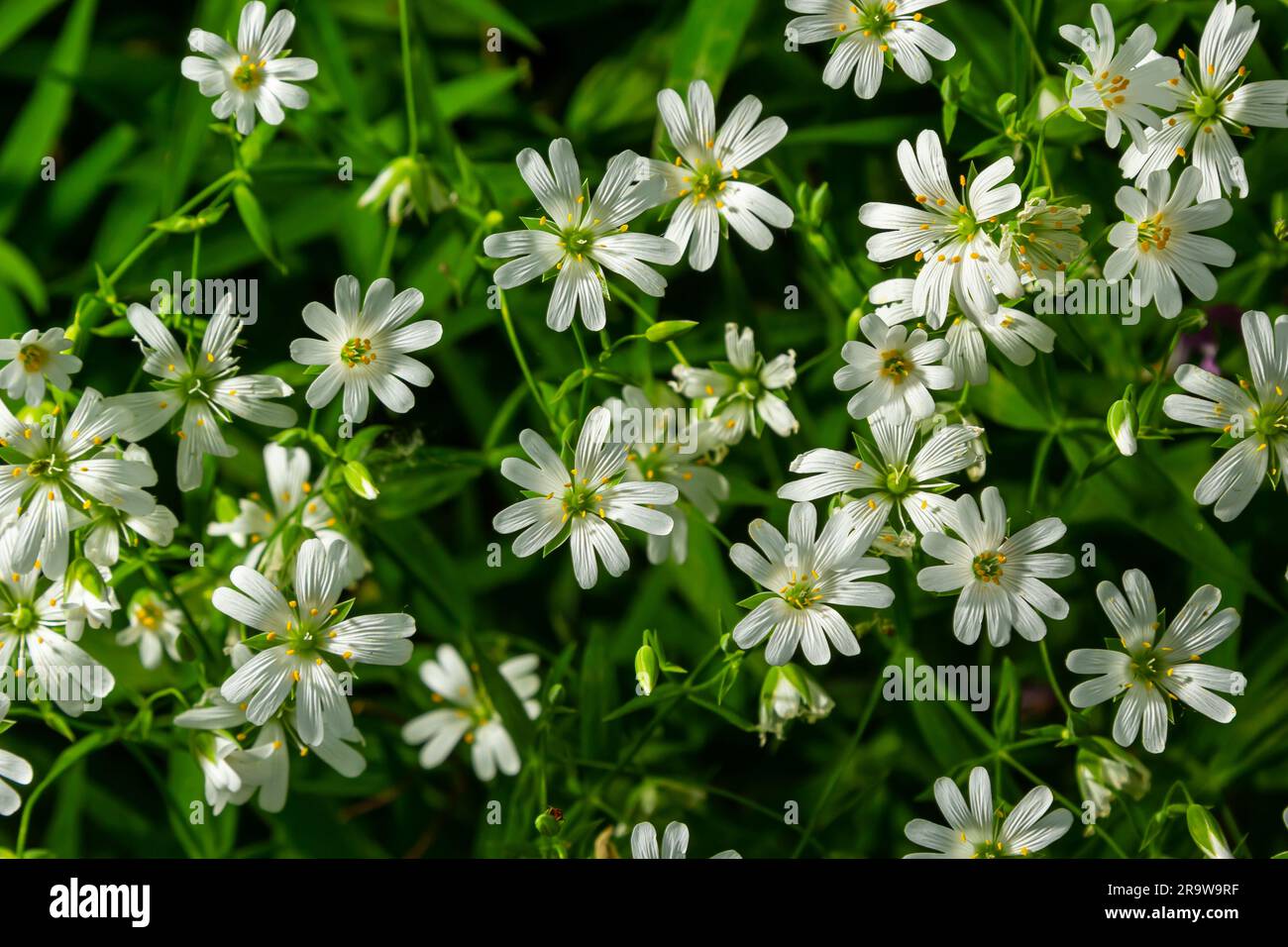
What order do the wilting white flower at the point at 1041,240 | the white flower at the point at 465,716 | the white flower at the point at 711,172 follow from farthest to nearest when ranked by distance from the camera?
1. the white flower at the point at 465,716
2. the white flower at the point at 711,172
3. the wilting white flower at the point at 1041,240

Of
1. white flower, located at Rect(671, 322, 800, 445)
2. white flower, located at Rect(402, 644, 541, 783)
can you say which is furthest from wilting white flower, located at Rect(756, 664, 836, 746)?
white flower, located at Rect(402, 644, 541, 783)

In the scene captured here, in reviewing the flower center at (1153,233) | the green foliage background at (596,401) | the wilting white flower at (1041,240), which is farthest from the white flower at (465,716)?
the flower center at (1153,233)

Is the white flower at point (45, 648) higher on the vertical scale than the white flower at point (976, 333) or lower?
lower

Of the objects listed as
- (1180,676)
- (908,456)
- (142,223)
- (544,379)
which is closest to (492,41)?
(544,379)

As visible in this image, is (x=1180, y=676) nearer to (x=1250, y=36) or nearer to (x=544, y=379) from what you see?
(x=1250, y=36)

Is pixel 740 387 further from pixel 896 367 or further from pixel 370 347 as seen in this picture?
pixel 370 347

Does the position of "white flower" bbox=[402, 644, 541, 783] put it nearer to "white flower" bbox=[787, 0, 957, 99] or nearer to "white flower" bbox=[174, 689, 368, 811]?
"white flower" bbox=[174, 689, 368, 811]

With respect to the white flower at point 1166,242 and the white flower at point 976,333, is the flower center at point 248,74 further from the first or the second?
the white flower at point 1166,242
